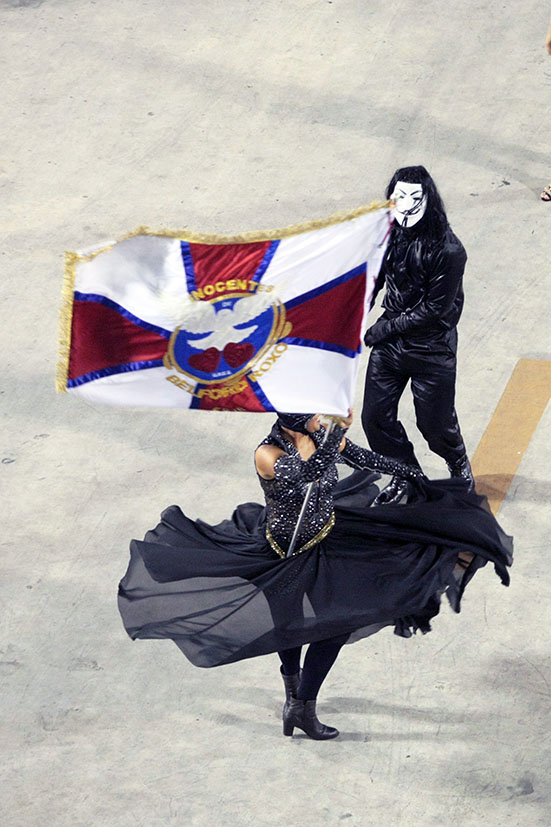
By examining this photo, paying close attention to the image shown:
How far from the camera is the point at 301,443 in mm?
5953

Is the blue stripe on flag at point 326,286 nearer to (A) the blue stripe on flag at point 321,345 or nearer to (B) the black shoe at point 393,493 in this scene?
(A) the blue stripe on flag at point 321,345

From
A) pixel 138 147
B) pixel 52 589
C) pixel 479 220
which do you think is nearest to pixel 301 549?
pixel 52 589

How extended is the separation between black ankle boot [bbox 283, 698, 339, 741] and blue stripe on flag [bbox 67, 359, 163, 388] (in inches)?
73.0

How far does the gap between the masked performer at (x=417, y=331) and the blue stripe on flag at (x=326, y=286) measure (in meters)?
0.90

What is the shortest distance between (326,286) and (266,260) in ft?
1.01

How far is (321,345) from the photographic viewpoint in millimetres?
5652

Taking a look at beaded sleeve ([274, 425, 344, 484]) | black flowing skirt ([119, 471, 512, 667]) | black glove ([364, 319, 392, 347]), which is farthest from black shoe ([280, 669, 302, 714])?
black glove ([364, 319, 392, 347])

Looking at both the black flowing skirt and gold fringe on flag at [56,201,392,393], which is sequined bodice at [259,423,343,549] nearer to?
the black flowing skirt

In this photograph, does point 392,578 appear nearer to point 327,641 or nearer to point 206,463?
point 327,641

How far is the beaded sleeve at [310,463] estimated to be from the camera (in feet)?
19.2

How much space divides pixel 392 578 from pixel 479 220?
4491 millimetres

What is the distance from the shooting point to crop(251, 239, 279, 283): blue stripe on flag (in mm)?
5438

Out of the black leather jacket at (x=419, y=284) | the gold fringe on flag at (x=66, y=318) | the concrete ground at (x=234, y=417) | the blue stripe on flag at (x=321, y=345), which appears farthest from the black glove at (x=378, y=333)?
the gold fringe on flag at (x=66, y=318)

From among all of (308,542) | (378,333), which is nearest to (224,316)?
(308,542)
